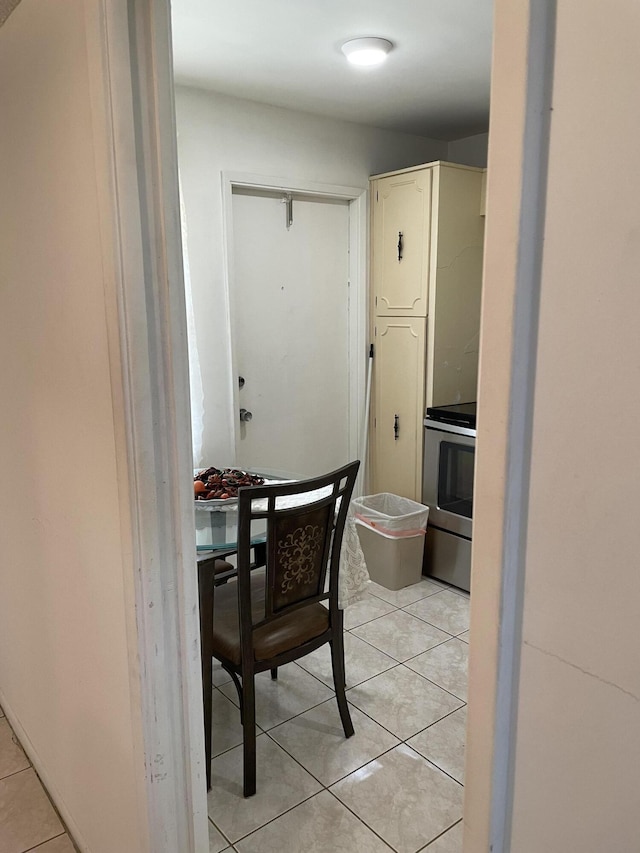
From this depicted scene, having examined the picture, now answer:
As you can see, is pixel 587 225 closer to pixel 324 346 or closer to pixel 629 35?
pixel 629 35

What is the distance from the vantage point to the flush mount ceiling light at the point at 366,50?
247 centimetres

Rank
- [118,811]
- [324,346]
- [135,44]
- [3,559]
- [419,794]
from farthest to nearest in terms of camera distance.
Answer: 1. [324,346]
2. [3,559]
3. [419,794]
4. [118,811]
5. [135,44]

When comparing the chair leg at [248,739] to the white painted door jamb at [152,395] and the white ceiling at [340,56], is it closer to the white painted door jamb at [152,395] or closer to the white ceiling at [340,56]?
the white painted door jamb at [152,395]

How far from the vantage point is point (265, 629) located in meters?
2.12

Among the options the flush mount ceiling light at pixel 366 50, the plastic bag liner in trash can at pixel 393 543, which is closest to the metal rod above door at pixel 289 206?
the flush mount ceiling light at pixel 366 50

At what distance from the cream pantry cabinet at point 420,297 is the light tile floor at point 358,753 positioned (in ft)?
3.73

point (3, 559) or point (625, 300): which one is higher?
point (625, 300)

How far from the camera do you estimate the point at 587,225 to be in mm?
508

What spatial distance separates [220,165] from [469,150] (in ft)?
5.62

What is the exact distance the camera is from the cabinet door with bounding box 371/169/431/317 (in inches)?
137

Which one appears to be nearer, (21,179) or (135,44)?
(135,44)

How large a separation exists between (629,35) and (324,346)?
10.9ft

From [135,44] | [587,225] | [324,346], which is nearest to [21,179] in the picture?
[135,44]

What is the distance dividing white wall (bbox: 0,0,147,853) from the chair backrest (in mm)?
506
